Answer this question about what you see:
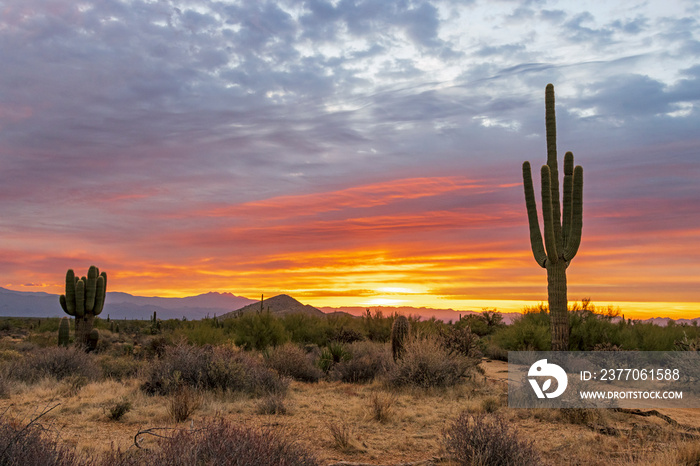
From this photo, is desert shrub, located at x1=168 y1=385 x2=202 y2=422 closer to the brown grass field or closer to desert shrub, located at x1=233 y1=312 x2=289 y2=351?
the brown grass field

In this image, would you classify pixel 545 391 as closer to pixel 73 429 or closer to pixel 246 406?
pixel 246 406

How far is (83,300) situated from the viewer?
2347 centimetres

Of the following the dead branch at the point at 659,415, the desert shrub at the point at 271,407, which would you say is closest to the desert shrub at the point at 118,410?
the desert shrub at the point at 271,407

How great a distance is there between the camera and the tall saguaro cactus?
456 inches

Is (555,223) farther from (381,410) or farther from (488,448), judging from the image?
(488,448)

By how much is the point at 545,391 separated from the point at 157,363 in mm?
10157

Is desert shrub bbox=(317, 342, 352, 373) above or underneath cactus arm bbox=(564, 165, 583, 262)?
underneath

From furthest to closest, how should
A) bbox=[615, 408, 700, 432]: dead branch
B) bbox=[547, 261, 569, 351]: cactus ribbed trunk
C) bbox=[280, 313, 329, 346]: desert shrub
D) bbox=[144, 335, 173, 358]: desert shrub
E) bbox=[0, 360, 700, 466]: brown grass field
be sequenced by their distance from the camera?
bbox=[280, 313, 329, 346]: desert shrub, bbox=[144, 335, 173, 358]: desert shrub, bbox=[547, 261, 569, 351]: cactus ribbed trunk, bbox=[615, 408, 700, 432]: dead branch, bbox=[0, 360, 700, 466]: brown grass field

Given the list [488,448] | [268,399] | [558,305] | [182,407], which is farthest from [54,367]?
[558,305]

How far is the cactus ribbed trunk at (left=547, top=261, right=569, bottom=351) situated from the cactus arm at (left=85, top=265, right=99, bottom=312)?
20.9m

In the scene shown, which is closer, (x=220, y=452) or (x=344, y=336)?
(x=220, y=452)

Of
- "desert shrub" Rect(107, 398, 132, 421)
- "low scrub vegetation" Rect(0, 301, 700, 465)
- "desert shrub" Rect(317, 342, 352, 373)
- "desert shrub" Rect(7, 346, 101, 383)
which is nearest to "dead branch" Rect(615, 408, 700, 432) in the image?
"low scrub vegetation" Rect(0, 301, 700, 465)

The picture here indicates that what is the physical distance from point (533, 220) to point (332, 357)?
9.23m

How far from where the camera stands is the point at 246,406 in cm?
1139
